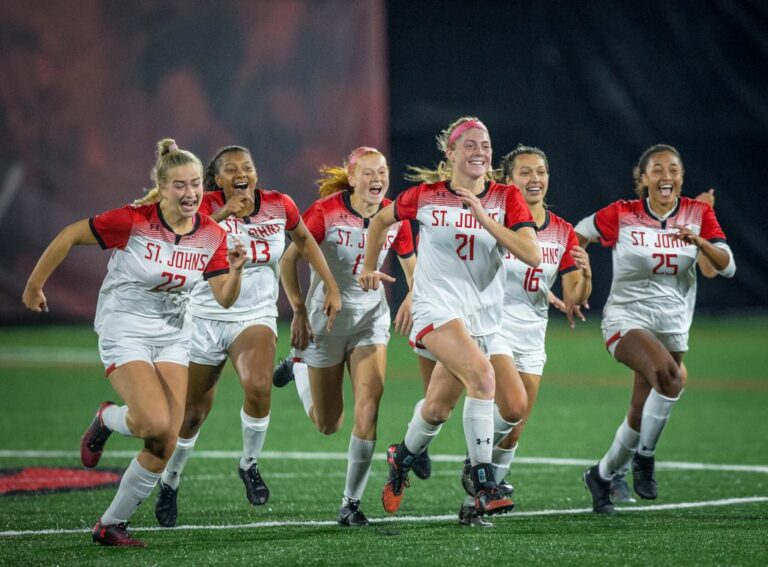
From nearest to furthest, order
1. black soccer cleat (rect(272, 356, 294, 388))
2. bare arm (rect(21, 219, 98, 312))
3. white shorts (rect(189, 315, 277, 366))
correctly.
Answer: bare arm (rect(21, 219, 98, 312)), white shorts (rect(189, 315, 277, 366)), black soccer cleat (rect(272, 356, 294, 388))

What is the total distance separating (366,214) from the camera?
720 centimetres

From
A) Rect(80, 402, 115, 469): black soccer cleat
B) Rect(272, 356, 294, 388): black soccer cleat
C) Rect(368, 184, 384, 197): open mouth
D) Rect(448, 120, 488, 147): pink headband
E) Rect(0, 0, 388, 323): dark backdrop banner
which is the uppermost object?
Rect(0, 0, 388, 323): dark backdrop banner

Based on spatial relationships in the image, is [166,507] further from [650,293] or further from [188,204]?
[650,293]

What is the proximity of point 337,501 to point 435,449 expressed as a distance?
2678 mm

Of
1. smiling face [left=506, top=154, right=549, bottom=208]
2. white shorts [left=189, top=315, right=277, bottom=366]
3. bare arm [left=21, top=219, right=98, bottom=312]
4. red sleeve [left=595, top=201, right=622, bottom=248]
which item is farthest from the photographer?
red sleeve [left=595, top=201, right=622, bottom=248]

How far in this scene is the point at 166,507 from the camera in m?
6.76

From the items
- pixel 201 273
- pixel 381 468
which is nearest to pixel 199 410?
pixel 201 273

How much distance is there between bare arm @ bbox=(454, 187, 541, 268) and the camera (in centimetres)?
611

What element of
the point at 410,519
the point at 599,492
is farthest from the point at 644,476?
the point at 410,519

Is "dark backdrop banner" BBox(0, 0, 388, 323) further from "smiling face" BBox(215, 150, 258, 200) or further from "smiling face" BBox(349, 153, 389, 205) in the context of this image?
"smiling face" BBox(349, 153, 389, 205)

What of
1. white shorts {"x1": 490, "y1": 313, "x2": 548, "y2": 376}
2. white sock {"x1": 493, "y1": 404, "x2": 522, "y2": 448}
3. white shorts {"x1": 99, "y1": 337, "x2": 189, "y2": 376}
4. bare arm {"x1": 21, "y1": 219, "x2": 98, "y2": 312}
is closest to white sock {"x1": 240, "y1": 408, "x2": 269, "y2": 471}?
white shorts {"x1": 99, "y1": 337, "x2": 189, "y2": 376}

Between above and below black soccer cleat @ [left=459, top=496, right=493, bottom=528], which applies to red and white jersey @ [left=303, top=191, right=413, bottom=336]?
above

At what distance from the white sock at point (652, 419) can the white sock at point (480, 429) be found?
4.88ft

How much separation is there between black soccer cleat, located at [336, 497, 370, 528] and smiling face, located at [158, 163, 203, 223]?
1.75 metres
